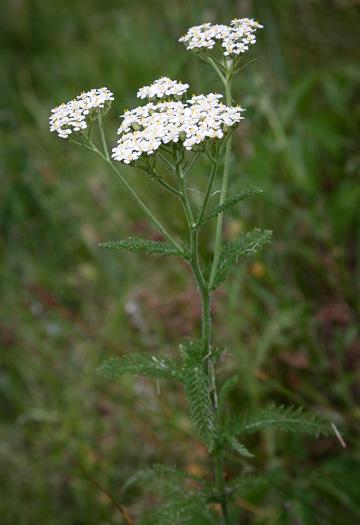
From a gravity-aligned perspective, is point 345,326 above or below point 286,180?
below

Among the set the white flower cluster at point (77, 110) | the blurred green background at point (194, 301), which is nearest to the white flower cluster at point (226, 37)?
the white flower cluster at point (77, 110)

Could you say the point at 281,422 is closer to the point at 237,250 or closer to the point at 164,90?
the point at 237,250

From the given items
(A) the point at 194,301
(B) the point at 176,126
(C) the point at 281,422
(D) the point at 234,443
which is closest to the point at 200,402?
(D) the point at 234,443

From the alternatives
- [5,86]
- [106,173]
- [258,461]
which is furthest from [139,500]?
[5,86]

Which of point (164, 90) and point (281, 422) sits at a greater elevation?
point (164, 90)

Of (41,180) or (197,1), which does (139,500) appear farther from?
(197,1)

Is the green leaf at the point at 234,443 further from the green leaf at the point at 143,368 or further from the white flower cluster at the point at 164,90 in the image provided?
the white flower cluster at the point at 164,90
